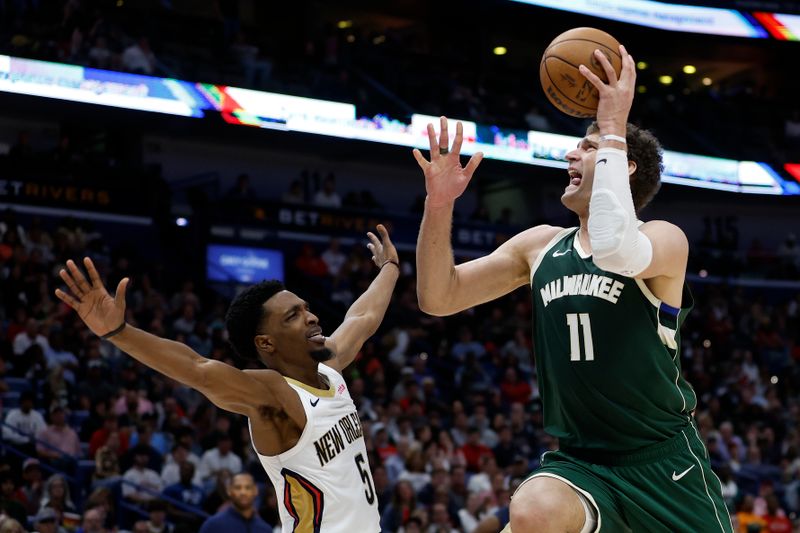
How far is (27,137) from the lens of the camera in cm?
2120

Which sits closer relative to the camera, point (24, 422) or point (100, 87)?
point (24, 422)

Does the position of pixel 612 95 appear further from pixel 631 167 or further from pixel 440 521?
pixel 440 521

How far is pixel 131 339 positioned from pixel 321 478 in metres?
1.23


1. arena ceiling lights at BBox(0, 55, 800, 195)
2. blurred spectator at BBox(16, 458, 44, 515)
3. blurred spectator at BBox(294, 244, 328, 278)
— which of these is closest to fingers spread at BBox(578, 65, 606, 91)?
blurred spectator at BBox(16, 458, 44, 515)

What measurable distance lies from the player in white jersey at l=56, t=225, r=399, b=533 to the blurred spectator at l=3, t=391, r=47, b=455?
23.6 ft

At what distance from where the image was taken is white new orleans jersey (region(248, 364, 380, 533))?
5379 millimetres

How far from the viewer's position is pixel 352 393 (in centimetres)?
1479

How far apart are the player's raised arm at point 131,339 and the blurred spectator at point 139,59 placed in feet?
49.3

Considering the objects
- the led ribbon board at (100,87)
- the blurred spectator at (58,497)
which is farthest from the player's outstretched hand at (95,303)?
the led ribbon board at (100,87)

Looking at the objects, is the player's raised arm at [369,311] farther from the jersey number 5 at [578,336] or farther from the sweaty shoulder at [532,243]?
the jersey number 5 at [578,336]

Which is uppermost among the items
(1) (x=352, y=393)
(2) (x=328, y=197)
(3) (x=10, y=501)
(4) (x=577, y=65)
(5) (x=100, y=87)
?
(5) (x=100, y=87)

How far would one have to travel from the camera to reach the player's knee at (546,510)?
4.18 m

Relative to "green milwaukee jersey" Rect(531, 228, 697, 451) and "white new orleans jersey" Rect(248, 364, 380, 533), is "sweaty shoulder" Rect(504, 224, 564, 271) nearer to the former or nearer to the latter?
"green milwaukee jersey" Rect(531, 228, 697, 451)

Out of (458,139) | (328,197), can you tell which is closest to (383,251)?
(458,139)
